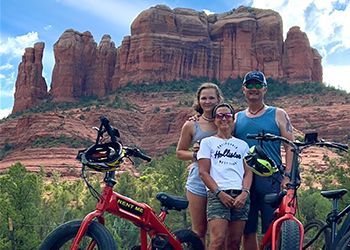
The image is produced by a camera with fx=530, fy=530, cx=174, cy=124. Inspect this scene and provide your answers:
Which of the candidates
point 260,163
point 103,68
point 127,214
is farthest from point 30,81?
point 260,163

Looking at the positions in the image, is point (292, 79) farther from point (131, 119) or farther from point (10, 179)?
point (10, 179)

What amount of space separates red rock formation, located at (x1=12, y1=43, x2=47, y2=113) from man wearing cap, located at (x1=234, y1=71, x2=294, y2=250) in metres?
83.0

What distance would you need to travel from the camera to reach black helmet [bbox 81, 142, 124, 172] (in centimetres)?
398

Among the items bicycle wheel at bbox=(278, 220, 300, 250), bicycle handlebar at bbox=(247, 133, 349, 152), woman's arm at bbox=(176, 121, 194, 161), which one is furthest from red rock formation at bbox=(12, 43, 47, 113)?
bicycle wheel at bbox=(278, 220, 300, 250)

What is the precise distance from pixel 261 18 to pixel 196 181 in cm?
8117

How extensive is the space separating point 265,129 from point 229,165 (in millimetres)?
545

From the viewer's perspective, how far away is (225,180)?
14.3 ft

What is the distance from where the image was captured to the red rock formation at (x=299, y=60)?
7819 centimetres

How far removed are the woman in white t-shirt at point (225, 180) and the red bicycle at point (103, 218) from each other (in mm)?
451

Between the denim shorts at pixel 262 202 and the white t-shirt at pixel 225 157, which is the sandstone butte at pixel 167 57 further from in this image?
the white t-shirt at pixel 225 157

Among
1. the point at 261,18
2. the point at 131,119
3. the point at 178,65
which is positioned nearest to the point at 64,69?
the point at 178,65

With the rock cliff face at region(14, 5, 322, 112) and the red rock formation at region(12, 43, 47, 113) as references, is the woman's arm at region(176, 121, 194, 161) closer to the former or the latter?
the rock cliff face at region(14, 5, 322, 112)

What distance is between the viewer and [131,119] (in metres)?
64.4

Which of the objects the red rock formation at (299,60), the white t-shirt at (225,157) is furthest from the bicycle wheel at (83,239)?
the red rock formation at (299,60)
